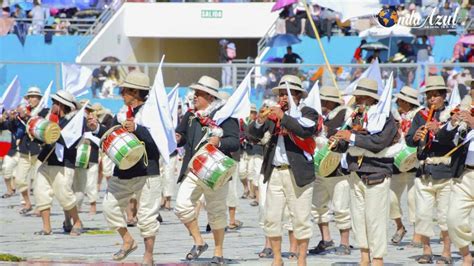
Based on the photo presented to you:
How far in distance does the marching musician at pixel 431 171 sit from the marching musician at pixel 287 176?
51.0 inches

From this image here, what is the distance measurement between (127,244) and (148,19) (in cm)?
2696

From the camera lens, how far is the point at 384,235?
12.0 meters

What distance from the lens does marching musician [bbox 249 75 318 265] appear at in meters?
12.2

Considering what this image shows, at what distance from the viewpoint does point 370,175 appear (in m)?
11.9

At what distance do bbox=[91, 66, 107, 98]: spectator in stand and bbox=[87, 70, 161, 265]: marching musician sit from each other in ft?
39.9

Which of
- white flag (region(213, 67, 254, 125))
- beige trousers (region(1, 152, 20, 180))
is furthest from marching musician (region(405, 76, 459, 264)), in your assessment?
beige trousers (region(1, 152, 20, 180))

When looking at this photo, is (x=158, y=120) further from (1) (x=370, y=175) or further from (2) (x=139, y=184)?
(1) (x=370, y=175)

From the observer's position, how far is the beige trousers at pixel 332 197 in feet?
46.4

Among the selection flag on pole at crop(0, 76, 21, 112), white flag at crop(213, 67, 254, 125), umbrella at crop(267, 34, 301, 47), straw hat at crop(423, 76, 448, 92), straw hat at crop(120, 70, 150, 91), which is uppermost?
straw hat at crop(120, 70, 150, 91)

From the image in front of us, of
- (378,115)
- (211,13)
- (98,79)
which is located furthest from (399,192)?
(211,13)

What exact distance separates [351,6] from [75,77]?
603 centimetres

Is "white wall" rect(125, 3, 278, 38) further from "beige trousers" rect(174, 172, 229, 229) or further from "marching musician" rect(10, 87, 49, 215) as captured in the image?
"beige trousers" rect(174, 172, 229, 229)

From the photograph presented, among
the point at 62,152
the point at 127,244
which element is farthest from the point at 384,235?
the point at 62,152

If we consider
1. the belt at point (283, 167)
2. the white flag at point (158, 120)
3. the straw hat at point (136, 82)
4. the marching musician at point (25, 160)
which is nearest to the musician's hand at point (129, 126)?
the white flag at point (158, 120)
